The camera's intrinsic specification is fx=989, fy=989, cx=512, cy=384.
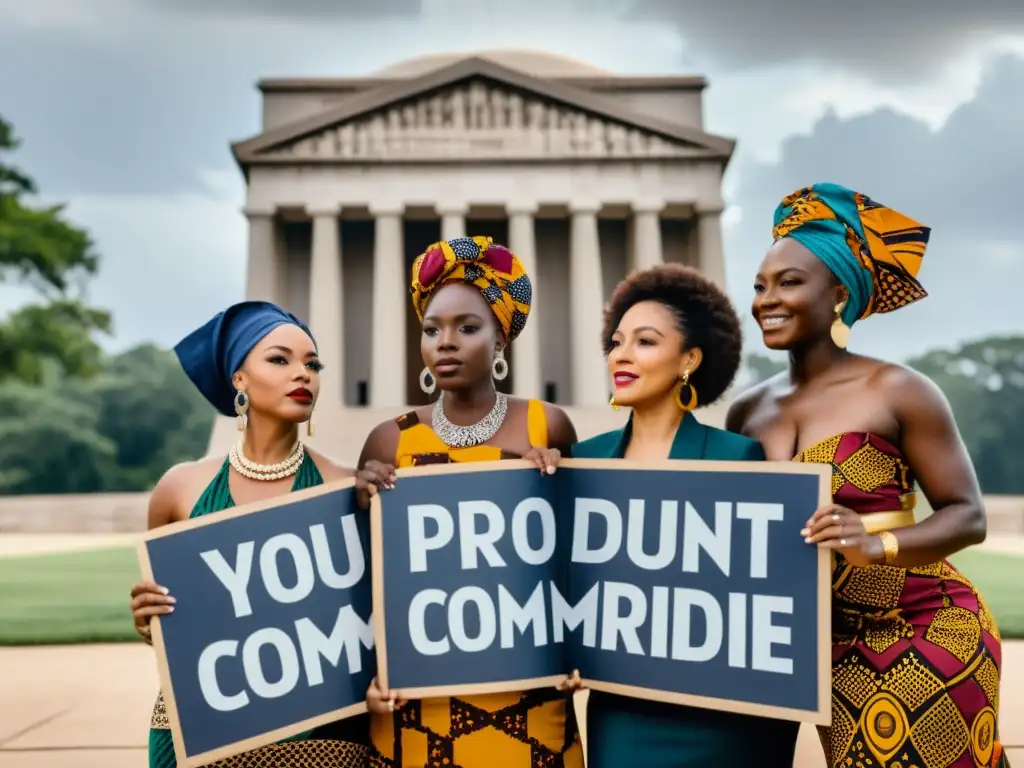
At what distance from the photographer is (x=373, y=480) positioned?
4133mm

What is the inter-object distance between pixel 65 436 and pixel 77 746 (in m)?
58.2

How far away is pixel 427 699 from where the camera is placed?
426 cm

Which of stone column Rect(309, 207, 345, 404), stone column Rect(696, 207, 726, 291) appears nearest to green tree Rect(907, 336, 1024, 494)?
stone column Rect(696, 207, 726, 291)

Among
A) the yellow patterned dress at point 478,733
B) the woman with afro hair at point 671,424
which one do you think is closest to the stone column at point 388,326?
the woman with afro hair at point 671,424

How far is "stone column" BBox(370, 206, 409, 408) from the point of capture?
43.0 metres

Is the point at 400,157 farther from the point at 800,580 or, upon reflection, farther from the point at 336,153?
the point at 800,580

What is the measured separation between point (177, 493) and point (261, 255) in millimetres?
41505

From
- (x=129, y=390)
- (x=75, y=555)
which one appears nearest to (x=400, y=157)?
(x=75, y=555)

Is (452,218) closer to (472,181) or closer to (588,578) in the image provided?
(472,181)

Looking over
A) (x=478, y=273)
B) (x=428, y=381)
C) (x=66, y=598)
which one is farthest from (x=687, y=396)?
(x=66, y=598)

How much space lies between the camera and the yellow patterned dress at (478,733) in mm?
4203

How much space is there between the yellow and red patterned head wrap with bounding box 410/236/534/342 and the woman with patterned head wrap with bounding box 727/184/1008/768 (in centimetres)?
112

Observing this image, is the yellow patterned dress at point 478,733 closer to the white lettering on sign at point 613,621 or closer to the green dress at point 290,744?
the green dress at point 290,744

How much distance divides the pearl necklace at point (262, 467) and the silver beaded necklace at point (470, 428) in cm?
67
